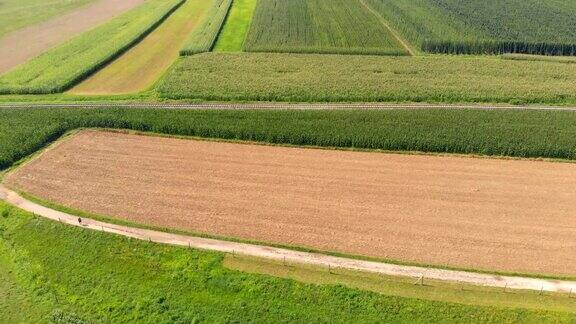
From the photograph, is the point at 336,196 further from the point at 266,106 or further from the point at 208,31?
the point at 208,31

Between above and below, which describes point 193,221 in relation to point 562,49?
below

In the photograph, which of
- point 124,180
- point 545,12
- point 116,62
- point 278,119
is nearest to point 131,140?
point 124,180

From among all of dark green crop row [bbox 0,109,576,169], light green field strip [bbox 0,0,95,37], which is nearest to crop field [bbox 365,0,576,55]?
dark green crop row [bbox 0,109,576,169]

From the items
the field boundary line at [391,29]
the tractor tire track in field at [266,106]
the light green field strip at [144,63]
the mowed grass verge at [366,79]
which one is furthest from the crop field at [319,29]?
the tractor tire track in field at [266,106]

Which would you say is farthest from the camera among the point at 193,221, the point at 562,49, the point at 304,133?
the point at 562,49

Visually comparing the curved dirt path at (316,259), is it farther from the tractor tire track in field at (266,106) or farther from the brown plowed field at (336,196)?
the tractor tire track in field at (266,106)

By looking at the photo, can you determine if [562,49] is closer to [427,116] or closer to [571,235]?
[427,116]
